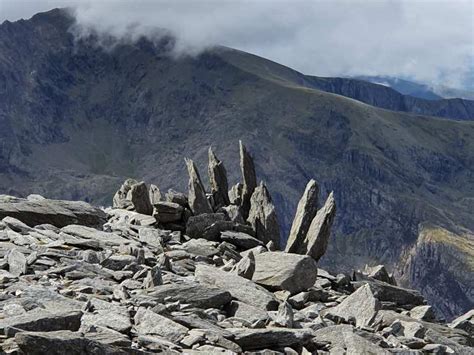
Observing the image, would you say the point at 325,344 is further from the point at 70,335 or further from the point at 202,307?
the point at 70,335

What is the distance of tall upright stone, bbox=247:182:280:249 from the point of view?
50.5 meters

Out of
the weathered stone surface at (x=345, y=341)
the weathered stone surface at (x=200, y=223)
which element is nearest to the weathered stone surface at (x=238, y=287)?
the weathered stone surface at (x=345, y=341)

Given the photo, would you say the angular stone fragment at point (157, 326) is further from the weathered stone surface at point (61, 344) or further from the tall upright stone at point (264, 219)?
the tall upright stone at point (264, 219)

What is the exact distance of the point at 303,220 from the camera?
163ft

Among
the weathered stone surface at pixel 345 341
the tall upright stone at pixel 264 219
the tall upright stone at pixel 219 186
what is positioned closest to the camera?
the weathered stone surface at pixel 345 341

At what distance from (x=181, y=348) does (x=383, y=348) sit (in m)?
7.65

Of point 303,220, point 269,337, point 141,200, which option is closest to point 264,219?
point 303,220

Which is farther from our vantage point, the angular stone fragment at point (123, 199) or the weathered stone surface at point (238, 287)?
the angular stone fragment at point (123, 199)

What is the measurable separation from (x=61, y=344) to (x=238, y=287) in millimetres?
13203


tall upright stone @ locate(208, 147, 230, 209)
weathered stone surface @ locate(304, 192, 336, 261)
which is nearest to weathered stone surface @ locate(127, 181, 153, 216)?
tall upright stone @ locate(208, 147, 230, 209)

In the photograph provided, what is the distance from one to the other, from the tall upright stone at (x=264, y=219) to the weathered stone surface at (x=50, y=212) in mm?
12615

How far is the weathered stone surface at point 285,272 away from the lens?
108ft

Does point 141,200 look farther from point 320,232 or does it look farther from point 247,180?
point 320,232

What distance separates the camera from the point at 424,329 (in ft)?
97.2
